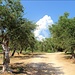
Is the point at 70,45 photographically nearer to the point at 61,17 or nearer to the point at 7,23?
the point at 61,17

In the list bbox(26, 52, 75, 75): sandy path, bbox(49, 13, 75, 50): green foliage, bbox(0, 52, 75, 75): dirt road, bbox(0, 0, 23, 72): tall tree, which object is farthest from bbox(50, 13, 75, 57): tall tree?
bbox(0, 0, 23, 72): tall tree

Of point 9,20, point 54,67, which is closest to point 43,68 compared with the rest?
point 54,67

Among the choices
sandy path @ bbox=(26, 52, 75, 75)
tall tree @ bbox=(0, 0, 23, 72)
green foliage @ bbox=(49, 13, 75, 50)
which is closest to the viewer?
tall tree @ bbox=(0, 0, 23, 72)

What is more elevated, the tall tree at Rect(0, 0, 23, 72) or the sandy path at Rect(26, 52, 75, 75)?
the tall tree at Rect(0, 0, 23, 72)

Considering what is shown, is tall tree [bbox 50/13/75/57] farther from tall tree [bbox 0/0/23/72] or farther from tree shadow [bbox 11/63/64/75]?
tall tree [bbox 0/0/23/72]

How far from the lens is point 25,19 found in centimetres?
1884

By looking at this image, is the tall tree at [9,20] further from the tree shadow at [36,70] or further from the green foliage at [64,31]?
the green foliage at [64,31]

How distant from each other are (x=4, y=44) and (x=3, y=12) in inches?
127

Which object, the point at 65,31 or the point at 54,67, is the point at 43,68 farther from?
the point at 65,31

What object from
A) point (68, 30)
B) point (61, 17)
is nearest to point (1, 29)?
point (68, 30)

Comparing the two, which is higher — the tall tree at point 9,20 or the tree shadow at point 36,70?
the tall tree at point 9,20

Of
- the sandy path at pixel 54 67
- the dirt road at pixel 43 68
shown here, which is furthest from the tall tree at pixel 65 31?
the dirt road at pixel 43 68

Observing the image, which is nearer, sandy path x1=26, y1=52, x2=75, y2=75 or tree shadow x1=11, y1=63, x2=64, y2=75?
tree shadow x1=11, y1=63, x2=64, y2=75

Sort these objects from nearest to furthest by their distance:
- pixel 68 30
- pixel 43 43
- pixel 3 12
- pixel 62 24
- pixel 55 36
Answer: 1. pixel 3 12
2. pixel 68 30
3. pixel 62 24
4. pixel 55 36
5. pixel 43 43
